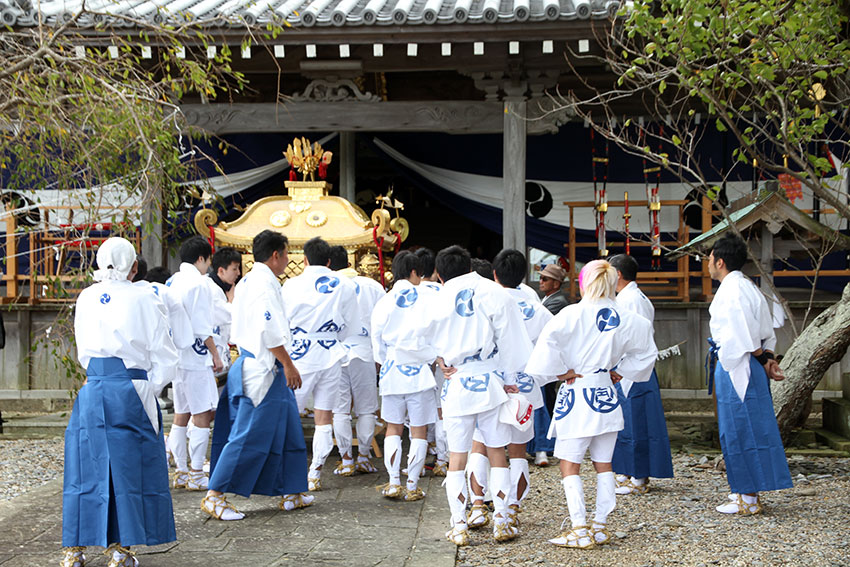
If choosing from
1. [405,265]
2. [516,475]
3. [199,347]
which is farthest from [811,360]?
[199,347]

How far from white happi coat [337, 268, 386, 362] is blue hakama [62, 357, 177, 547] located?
2467 mm

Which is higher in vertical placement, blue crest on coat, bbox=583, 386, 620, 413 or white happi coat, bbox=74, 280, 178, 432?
white happi coat, bbox=74, 280, 178, 432

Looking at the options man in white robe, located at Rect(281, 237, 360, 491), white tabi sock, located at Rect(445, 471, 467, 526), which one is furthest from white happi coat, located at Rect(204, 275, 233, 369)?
white tabi sock, located at Rect(445, 471, 467, 526)

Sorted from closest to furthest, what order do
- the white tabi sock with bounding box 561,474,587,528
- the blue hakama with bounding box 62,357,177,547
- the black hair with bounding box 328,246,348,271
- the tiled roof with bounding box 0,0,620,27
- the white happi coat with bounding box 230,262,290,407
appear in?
1. the blue hakama with bounding box 62,357,177,547
2. the white tabi sock with bounding box 561,474,587,528
3. the white happi coat with bounding box 230,262,290,407
4. the black hair with bounding box 328,246,348,271
5. the tiled roof with bounding box 0,0,620,27

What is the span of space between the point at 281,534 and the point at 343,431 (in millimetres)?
1648

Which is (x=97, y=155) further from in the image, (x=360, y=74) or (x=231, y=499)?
(x=360, y=74)

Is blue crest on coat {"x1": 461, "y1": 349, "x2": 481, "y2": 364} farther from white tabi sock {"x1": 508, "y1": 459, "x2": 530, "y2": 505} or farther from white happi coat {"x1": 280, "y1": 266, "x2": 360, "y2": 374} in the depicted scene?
white happi coat {"x1": 280, "y1": 266, "x2": 360, "y2": 374}

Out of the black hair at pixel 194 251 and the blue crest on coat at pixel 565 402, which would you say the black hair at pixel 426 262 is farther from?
the blue crest on coat at pixel 565 402

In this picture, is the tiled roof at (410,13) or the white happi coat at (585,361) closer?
the white happi coat at (585,361)

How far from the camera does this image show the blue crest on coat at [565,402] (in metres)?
4.79

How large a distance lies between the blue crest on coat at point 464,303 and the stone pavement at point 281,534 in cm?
125

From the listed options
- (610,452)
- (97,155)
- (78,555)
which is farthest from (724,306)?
(97,155)

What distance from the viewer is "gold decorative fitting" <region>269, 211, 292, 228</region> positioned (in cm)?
906

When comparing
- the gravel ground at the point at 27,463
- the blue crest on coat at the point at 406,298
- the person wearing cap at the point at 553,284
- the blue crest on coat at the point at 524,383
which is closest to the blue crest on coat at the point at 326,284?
the blue crest on coat at the point at 406,298
